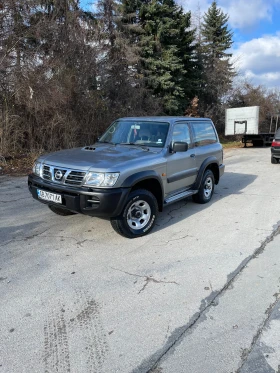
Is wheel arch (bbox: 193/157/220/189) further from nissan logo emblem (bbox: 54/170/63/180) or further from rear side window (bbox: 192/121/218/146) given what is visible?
nissan logo emblem (bbox: 54/170/63/180)

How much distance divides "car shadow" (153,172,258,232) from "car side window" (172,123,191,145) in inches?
55.0

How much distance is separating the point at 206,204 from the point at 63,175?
134 inches

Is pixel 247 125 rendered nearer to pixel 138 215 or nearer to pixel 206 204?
pixel 206 204

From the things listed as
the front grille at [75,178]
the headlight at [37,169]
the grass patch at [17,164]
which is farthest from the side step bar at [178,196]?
the grass patch at [17,164]

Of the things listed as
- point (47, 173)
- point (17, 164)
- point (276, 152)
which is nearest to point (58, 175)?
point (47, 173)

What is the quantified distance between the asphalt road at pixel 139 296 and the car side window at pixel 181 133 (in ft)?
4.88

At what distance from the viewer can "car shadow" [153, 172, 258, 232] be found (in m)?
5.10

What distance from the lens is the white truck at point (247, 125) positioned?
18.6 m

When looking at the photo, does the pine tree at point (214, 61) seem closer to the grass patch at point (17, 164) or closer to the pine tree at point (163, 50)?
the pine tree at point (163, 50)

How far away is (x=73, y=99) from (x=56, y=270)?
9827 mm

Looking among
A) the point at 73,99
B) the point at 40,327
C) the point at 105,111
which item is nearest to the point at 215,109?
the point at 105,111

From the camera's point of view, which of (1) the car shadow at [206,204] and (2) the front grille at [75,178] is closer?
(2) the front grille at [75,178]

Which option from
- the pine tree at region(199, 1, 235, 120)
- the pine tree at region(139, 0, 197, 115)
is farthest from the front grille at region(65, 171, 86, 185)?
the pine tree at region(199, 1, 235, 120)

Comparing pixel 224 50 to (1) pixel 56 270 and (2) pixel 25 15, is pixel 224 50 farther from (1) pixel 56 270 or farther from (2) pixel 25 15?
(1) pixel 56 270
